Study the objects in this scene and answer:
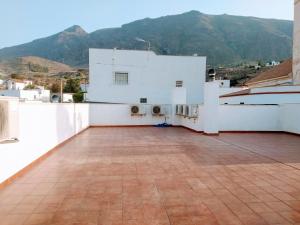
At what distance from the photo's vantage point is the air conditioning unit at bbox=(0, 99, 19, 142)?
4.47m

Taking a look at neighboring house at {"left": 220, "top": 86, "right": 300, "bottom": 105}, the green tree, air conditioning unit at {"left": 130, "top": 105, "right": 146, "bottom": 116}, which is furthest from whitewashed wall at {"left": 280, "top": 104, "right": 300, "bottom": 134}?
the green tree

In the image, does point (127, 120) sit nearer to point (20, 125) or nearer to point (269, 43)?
point (20, 125)

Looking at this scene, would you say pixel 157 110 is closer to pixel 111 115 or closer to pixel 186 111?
pixel 186 111

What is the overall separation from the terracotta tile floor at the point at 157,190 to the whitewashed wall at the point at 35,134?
30 centimetres

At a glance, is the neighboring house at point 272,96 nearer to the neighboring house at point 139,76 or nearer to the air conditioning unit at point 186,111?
the neighboring house at point 139,76

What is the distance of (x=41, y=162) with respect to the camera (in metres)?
6.31

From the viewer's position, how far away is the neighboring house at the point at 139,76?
63.7ft

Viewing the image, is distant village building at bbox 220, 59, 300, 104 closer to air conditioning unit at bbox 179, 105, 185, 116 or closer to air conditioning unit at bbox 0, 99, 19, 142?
air conditioning unit at bbox 179, 105, 185, 116

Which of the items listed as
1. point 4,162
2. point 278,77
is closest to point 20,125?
point 4,162

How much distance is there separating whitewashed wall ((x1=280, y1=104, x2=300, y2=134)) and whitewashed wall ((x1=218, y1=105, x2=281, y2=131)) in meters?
0.24

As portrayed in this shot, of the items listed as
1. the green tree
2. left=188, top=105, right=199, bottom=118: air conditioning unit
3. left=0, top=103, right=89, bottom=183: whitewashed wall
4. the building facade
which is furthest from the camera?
the green tree

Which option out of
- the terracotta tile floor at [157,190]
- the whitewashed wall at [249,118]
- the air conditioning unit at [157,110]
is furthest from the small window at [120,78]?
the terracotta tile floor at [157,190]

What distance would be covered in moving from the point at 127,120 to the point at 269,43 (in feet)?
272

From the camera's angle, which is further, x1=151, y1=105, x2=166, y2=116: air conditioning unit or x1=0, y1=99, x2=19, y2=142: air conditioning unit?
x1=151, y1=105, x2=166, y2=116: air conditioning unit
